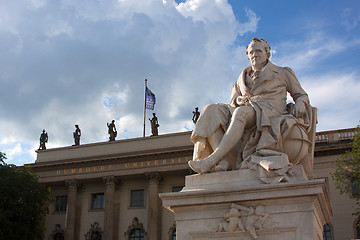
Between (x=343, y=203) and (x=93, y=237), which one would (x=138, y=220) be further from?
(x=343, y=203)

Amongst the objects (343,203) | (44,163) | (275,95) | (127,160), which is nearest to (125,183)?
(127,160)

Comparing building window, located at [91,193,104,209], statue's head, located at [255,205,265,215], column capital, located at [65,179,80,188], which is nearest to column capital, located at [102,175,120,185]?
building window, located at [91,193,104,209]

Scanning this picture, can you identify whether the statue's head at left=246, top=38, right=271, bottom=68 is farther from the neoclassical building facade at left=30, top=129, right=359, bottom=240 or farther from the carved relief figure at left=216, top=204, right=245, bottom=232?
the neoclassical building facade at left=30, top=129, right=359, bottom=240

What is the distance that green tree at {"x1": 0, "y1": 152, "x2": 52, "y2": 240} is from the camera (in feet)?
92.4

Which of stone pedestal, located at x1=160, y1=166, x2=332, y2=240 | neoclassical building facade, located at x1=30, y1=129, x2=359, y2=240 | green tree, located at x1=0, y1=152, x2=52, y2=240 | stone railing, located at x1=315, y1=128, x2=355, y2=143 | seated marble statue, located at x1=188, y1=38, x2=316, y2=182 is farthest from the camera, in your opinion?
neoclassical building facade, located at x1=30, y1=129, x2=359, y2=240

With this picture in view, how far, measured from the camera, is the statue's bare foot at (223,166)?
240 inches

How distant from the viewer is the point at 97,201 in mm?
40594

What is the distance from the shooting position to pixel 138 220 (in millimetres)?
38375

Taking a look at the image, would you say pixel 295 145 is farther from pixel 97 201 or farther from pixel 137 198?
pixel 97 201

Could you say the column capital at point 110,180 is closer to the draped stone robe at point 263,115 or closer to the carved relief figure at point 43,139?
the carved relief figure at point 43,139

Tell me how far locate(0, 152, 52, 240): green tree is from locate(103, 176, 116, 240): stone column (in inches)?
296

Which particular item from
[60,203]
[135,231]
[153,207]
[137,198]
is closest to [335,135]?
[153,207]

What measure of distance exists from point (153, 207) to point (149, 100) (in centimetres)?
892

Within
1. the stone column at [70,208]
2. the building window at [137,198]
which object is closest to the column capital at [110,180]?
the building window at [137,198]
